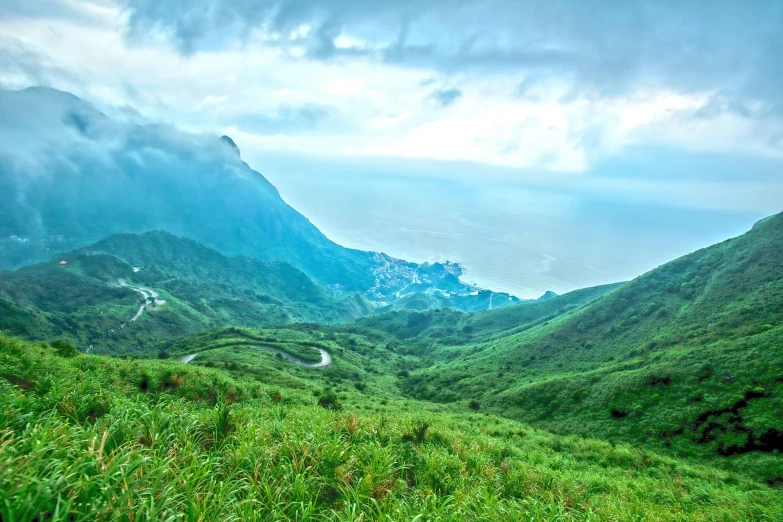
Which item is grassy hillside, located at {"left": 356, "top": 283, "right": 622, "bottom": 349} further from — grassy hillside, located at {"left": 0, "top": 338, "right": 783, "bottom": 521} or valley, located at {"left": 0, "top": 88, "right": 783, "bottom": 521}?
grassy hillside, located at {"left": 0, "top": 338, "right": 783, "bottom": 521}

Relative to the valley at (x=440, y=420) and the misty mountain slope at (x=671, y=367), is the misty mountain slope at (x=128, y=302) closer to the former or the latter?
the valley at (x=440, y=420)

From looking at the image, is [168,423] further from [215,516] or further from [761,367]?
[761,367]

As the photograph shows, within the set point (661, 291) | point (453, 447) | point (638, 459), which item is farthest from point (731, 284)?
point (453, 447)

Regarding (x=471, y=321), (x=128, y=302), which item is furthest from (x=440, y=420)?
(x=128, y=302)

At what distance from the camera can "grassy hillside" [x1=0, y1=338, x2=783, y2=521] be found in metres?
4.45

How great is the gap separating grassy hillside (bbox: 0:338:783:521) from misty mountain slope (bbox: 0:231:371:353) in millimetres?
79974

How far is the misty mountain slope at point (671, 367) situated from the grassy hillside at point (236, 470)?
12303 millimetres

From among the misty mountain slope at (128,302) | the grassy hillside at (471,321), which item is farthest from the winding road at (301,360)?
the misty mountain slope at (128,302)

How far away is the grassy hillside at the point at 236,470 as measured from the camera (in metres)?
4.45

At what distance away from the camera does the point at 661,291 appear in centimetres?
5834

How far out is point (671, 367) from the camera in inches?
1286

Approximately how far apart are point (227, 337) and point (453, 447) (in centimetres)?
7110

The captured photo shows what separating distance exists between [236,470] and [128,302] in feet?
441

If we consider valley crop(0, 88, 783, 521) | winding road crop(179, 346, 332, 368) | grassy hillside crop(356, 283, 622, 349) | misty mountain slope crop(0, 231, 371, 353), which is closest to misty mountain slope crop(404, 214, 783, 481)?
valley crop(0, 88, 783, 521)
